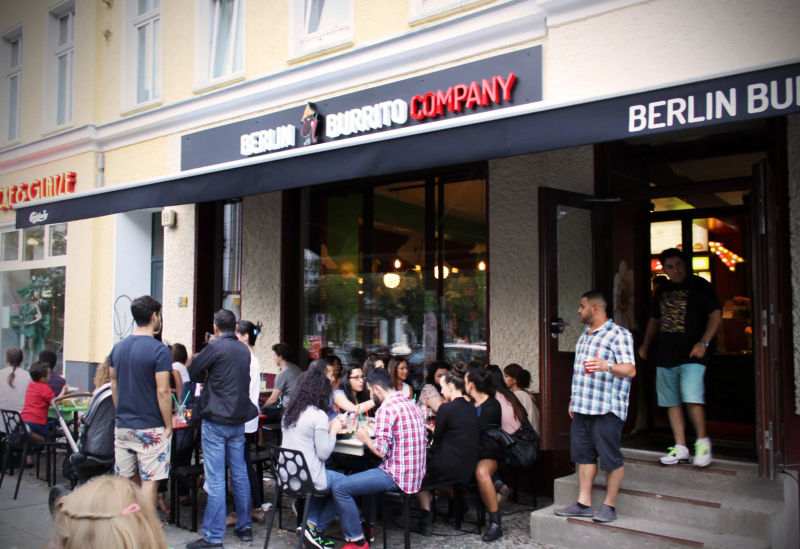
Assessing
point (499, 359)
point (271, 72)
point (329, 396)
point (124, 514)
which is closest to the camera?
point (124, 514)

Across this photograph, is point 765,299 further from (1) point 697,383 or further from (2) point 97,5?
(2) point 97,5

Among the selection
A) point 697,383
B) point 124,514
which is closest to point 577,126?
point 697,383

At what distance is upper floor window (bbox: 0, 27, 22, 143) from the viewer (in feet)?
42.0

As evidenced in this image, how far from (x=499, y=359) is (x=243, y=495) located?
284 centimetres

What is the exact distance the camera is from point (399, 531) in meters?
5.61

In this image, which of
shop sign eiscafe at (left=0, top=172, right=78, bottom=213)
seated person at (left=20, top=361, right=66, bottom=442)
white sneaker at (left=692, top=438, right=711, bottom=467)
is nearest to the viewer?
white sneaker at (left=692, top=438, right=711, bottom=467)

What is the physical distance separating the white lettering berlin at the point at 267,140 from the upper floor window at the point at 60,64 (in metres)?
4.79

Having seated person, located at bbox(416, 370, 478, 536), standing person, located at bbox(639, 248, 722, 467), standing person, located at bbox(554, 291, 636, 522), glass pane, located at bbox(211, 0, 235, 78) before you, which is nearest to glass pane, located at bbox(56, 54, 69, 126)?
glass pane, located at bbox(211, 0, 235, 78)

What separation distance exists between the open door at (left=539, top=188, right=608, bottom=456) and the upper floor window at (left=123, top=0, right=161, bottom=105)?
6.80 m

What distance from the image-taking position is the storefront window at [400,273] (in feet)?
25.0

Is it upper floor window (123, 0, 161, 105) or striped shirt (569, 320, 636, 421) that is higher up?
upper floor window (123, 0, 161, 105)

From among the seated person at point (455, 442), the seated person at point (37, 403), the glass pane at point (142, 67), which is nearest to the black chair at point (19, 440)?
the seated person at point (37, 403)

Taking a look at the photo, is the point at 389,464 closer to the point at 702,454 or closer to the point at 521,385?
the point at 521,385

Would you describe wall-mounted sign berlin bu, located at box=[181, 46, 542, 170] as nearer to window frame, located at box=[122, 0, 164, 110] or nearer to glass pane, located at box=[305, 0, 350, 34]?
glass pane, located at box=[305, 0, 350, 34]
